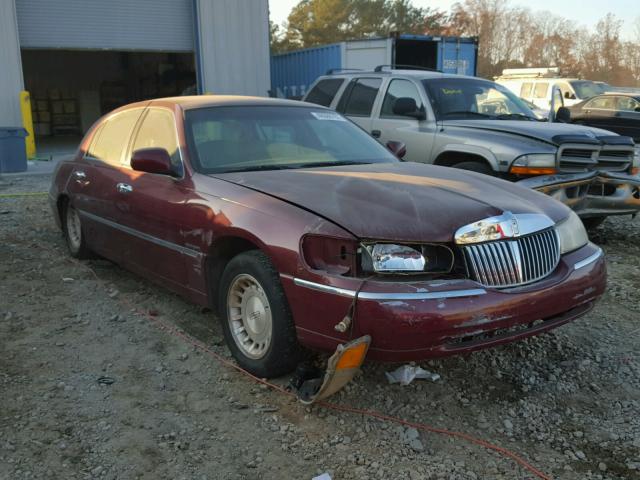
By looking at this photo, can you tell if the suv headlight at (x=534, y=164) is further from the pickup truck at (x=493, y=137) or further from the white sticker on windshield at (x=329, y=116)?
the white sticker on windshield at (x=329, y=116)

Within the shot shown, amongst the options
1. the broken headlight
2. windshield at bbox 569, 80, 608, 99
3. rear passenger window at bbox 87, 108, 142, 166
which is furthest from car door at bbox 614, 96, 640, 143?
the broken headlight

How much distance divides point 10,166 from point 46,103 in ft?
45.7

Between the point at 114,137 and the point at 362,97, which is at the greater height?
the point at 362,97

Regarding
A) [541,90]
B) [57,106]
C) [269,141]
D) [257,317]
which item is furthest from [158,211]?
[57,106]

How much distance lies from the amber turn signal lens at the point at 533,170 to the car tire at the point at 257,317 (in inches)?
144

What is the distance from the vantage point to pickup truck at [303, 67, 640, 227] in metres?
6.18

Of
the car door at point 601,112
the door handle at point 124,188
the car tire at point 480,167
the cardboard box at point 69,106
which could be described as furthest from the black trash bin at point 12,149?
the car door at point 601,112

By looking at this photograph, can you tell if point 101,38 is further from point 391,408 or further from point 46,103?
point 391,408

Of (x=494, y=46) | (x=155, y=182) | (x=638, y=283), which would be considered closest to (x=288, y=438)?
(x=155, y=182)

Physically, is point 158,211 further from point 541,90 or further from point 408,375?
point 541,90

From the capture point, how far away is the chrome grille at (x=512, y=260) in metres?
3.04

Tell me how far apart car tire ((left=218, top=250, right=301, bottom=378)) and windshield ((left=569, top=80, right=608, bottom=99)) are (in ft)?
67.2

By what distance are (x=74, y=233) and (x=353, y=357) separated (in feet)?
13.0

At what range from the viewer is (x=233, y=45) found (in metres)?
17.3
